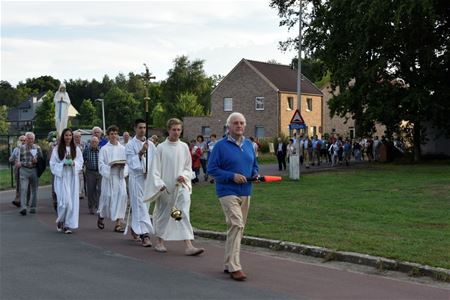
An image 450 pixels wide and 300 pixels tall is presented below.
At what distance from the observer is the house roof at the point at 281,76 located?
2419 inches

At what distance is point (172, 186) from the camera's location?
9242 millimetres

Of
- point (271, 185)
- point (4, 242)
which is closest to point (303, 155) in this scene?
point (271, 185)

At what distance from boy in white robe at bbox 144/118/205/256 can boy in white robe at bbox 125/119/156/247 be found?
706 mm

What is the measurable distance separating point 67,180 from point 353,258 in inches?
240

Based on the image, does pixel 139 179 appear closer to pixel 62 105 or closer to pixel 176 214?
pixel 176 214

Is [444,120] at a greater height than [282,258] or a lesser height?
greater

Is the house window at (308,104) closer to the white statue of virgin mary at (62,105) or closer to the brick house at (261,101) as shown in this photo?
the brick house at (261,101)

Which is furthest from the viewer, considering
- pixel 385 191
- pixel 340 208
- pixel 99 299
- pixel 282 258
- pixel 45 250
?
pixel 385 191

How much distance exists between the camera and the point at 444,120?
33969 mm

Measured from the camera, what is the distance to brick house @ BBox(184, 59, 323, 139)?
60.3 m

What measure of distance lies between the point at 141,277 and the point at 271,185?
13896 mm

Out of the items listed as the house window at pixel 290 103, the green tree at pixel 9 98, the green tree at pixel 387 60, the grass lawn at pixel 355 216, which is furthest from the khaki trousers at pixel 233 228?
the green tree at pixel 9 98

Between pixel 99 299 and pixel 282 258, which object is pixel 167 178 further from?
pixel 99 299

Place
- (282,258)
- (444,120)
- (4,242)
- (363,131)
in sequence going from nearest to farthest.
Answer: (282,258)
(4,242)
(444,120)
(363,131)
